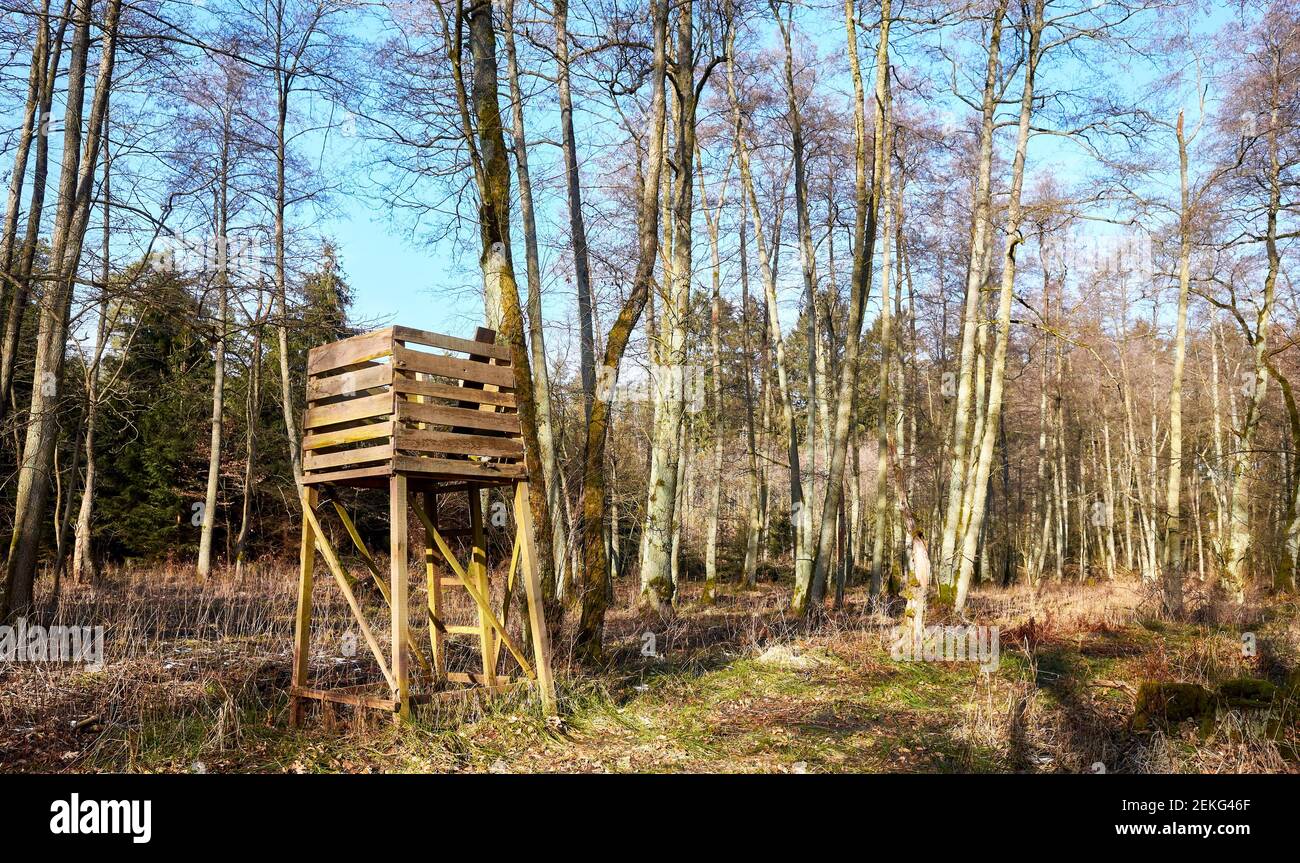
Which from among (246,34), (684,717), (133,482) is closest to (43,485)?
(246,34)

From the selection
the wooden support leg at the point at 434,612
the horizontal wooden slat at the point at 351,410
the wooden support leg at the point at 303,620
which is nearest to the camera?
the horizontal wooden slat at the point at 351,410

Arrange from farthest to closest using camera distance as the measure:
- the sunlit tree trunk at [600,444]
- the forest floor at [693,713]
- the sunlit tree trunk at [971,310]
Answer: the sunlit tree trunk at [971,310], the sunlit tree trunk at [600,444], the forest floor at [693,713]

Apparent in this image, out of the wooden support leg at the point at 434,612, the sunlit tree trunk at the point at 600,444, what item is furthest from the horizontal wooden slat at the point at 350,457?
the sunlit tree trunk at the point at 600,444

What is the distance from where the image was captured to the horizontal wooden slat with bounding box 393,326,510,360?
598cm

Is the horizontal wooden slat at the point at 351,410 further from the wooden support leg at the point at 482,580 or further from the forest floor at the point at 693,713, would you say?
the forest floor at the point at 693,713

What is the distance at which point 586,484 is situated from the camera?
784 centimetres

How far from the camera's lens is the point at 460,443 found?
6.22m

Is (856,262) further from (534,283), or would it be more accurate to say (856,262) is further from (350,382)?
(350,382)

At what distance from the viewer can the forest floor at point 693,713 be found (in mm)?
5590

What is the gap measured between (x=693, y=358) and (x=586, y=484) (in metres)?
12.6

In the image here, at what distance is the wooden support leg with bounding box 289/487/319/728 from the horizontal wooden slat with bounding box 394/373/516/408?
132 cm

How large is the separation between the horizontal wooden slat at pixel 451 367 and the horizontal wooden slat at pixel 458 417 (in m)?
0.25

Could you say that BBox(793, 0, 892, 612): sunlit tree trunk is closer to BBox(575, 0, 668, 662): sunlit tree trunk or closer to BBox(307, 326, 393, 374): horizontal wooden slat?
BBox(575, 0, 668, 662): sunlit tree trunk
